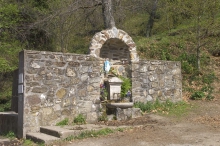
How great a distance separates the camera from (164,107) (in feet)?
30.8

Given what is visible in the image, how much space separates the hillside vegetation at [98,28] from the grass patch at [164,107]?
1955 mm

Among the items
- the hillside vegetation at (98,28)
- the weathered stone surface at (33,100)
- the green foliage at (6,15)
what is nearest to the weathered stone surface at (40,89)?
the weathered stone surface at (33,100)

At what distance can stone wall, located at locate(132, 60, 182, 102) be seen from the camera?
9203mm

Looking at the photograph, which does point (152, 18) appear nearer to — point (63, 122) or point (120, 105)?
point (120, 105)

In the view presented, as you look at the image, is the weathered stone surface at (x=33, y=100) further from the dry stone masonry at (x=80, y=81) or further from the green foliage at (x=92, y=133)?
the green foliage at (x=92, y=133)

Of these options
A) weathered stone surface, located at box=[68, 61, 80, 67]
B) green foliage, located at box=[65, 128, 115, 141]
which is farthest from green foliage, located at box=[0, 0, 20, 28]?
green foliage, located at box=[65, 128, 115, 141]

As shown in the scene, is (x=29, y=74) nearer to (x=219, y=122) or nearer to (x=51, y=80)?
(x=51, y=80)

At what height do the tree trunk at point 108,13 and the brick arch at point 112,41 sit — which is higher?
the tree trunk at point 108,13

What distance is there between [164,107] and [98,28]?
10748 mm

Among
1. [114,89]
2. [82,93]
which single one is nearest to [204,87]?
[114,89]

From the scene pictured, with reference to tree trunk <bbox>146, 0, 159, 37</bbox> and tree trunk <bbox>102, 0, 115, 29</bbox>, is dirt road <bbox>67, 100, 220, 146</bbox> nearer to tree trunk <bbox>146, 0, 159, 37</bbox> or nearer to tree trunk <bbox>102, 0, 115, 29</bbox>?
tree trunk <bbox>102, 0, 115, 29</bbox>

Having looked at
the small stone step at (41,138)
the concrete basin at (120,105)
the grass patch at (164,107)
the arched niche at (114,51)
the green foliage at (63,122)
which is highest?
the arched niche at (114,51)

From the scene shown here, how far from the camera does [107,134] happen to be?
21.1ft

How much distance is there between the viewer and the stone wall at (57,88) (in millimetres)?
6934
